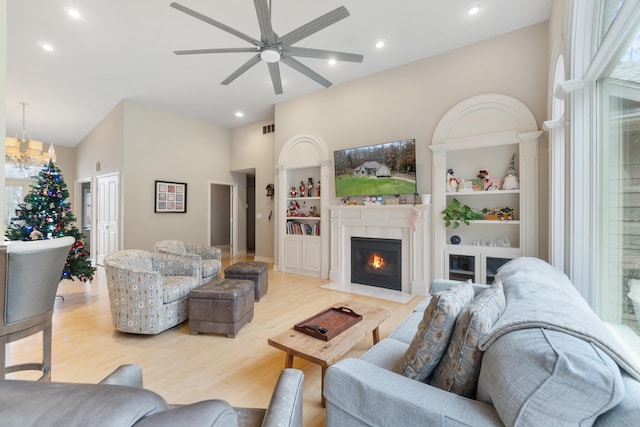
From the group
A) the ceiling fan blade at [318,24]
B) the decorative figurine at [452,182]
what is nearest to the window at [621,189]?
the ceiling fan blade at [318,24]

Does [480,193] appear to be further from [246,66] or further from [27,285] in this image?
[27,285]

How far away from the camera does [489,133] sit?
3.74m

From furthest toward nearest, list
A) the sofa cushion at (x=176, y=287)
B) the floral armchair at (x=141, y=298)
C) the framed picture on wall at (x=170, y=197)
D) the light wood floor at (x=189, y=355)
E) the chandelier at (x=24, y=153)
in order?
the framed picture on wall at (x=170, y=197)
the chandelier at (x=24, y=153)
the sofa cushion at (x=176, y=287)
the floral armchair at (x=141, y=298)
the light wood floor at (x=189, y=355)

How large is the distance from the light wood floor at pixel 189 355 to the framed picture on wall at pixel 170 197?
265cm

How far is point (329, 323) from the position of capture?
223cm

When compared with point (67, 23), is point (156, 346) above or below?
below

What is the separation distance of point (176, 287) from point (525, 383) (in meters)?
3.04

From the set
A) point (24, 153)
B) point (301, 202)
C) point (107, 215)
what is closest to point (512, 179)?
→ point (301, 202)

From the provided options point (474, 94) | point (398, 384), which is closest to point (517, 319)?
point (398, 384)

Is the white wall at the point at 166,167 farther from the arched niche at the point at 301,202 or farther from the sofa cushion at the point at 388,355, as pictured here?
the sofa cushion at the point at 388,355

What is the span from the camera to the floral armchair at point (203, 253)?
12.5 ft

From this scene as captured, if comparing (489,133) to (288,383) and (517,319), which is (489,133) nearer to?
(517,319)

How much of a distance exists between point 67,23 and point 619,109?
5675mm

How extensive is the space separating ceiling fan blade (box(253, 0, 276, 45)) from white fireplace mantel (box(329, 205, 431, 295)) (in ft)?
9.44
